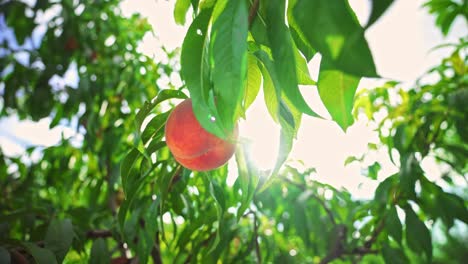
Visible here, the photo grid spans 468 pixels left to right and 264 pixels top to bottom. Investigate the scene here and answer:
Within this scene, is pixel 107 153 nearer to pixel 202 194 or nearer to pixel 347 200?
pixel 202 194

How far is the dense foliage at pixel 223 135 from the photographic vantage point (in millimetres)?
388

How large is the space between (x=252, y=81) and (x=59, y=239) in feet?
1.70

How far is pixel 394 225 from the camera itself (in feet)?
2.80

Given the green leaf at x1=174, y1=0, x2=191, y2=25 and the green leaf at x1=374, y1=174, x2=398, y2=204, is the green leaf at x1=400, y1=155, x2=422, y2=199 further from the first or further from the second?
the green leaf at x1=174, y1=0, x2=191, y2=25

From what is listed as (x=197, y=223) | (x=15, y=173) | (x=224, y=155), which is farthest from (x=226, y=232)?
(x=15, y=173)

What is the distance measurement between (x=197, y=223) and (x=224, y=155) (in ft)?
0.86

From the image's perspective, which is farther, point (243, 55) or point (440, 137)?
point (440, 137)

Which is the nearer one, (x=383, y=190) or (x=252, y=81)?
(x=252, y=81)

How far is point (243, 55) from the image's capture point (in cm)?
37

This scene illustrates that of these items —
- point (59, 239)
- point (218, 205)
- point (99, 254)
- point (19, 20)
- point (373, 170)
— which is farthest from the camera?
point (19, 20)

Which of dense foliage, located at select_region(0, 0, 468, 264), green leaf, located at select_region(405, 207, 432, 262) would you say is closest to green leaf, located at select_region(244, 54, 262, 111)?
dense foliage, located at select_region(0, 0, 468, 264)

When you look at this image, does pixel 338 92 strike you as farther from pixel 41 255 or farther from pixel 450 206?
pixel 450 206

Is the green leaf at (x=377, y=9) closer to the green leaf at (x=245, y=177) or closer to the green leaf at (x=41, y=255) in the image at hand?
the green leaf at (x=245, y=177)

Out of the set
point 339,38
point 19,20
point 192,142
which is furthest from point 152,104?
point 19,20
